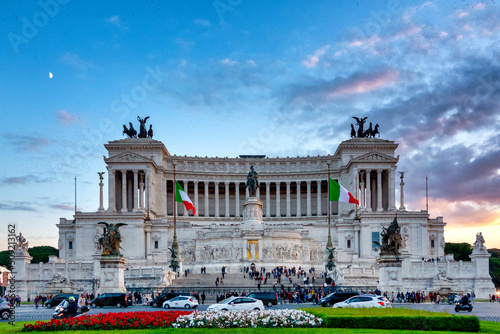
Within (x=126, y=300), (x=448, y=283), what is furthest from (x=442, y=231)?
(x=126, y=300)

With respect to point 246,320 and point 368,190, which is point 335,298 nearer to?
point 246,320

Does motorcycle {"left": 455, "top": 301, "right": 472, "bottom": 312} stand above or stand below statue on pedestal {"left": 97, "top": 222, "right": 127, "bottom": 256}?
below

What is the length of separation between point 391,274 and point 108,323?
32782 mm

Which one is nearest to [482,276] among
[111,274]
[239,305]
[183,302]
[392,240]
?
[392,240]

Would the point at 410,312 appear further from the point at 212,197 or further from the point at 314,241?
the point at 212,197

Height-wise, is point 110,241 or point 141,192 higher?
point 141,192

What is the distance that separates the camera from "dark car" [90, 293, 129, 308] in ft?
158

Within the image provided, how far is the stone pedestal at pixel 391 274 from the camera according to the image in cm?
5500

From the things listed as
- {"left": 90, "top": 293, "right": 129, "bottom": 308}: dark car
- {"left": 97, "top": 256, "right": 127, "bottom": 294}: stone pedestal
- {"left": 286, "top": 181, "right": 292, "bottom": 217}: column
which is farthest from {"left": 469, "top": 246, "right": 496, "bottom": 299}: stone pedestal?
{"left": 286, "top": 181, "right": 292, "bottom": 217}: column

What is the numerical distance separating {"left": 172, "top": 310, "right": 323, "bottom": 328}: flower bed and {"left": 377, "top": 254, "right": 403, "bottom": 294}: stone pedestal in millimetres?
27759

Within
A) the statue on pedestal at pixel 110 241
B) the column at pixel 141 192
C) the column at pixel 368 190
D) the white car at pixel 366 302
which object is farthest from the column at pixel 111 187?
the white car at pixel 366 302

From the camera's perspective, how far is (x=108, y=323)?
28609mm

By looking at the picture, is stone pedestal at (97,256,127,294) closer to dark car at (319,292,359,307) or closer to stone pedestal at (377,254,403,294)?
dark car at (319,292,359,307)

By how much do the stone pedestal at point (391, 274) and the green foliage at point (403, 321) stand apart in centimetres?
2556
